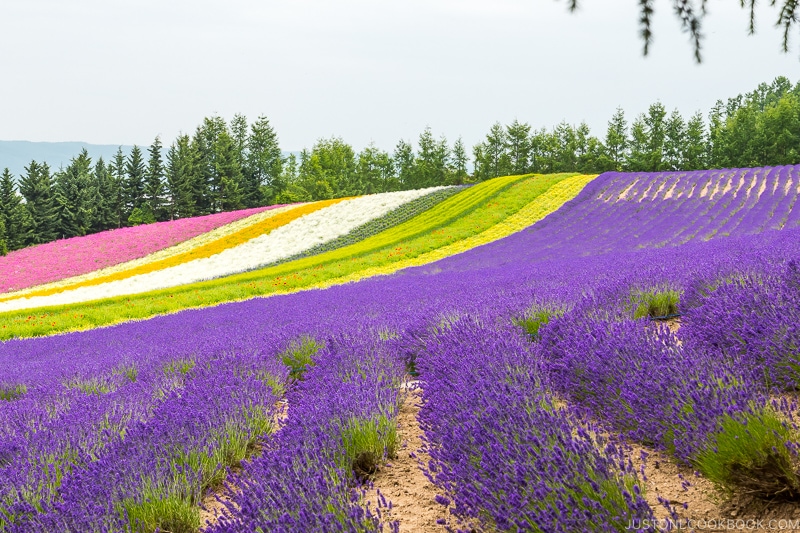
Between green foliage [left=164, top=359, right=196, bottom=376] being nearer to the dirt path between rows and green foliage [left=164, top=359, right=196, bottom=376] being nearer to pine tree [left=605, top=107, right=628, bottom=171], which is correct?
the dirt path between rows

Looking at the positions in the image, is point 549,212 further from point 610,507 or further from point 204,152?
point 204,152

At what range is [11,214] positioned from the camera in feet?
137

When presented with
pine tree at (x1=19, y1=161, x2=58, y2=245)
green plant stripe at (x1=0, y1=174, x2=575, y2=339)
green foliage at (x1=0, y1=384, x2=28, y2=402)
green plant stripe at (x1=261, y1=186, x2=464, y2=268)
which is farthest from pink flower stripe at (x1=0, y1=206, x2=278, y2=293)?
green foliage at (x1=0, y1=384, x2=28, y2=402)

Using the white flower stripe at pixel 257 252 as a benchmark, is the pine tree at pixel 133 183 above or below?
above

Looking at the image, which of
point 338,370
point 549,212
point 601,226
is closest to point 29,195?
point 549,212

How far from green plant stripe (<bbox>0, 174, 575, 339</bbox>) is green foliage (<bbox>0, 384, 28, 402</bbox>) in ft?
28.4

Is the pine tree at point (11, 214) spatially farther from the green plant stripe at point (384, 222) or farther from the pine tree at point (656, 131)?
the pine tree at point (656, 131)

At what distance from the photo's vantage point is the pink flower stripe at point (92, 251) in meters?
29.0

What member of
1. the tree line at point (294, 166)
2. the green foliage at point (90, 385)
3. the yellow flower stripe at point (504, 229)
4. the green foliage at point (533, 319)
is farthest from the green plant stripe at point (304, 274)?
the tree line at point (294, 166)

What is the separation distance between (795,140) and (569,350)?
198 ft

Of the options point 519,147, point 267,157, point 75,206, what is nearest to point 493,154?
point 519,147

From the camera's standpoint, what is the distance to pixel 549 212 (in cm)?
2672

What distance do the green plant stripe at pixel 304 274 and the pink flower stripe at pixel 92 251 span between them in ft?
41.7

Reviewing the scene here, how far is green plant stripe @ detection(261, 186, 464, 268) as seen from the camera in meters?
26.0
